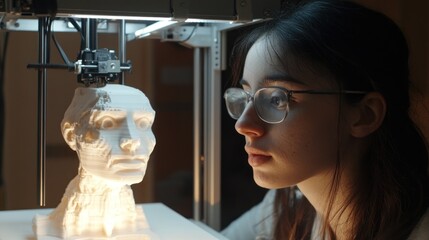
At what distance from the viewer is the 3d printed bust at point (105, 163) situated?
1.33 meters

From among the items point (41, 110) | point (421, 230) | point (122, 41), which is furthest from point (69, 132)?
point (421, 230)

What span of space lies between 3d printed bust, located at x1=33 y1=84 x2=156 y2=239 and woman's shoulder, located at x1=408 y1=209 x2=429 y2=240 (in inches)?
22.5

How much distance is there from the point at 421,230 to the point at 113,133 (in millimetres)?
653

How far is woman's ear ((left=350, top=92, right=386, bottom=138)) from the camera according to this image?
1.22 m

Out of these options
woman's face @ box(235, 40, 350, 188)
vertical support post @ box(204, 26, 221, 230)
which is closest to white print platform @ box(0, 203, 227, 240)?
vertical support post @ box(204, 26, 221, 230)

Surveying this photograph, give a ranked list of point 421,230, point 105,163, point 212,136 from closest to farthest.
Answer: point 421,230, point 105,163, point 212,136

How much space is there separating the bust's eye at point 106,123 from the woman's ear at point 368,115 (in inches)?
19.5

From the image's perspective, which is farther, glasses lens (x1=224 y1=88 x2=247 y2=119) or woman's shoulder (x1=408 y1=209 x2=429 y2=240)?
glasses lens (x1=224 y1=88 x2=247 y2=119)

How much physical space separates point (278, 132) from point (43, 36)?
575 millimetres

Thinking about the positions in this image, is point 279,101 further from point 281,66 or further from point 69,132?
point 69,132

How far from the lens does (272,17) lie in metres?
1.33

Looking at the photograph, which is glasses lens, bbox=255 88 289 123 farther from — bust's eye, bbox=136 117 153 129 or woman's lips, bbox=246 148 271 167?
bust's eye, bbox=136 117 153 129

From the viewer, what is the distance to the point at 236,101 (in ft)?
4.65

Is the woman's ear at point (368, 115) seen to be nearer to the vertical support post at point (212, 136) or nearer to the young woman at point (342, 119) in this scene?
the young woman at point (342, 119)
